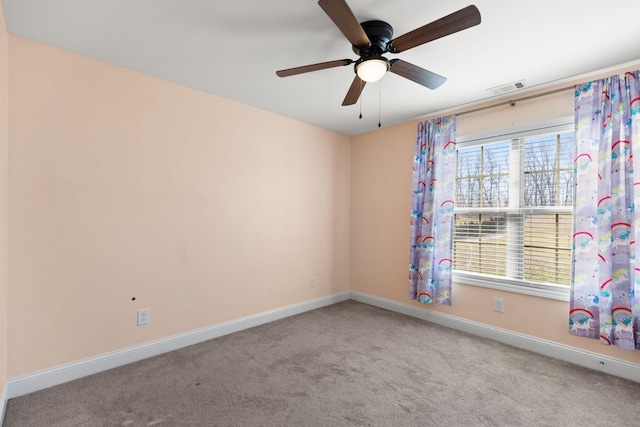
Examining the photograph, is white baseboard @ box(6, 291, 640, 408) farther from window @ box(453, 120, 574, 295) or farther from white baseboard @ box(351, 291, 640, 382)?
window @ box(453, 120, 574, 295)

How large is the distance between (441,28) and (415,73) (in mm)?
Result: 464

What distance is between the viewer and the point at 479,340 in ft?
9.65

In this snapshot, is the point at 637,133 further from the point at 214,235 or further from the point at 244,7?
the point at 214,235

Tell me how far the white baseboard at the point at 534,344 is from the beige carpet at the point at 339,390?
83 millimetres

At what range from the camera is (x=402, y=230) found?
3.78m

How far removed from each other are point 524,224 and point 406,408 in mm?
2031

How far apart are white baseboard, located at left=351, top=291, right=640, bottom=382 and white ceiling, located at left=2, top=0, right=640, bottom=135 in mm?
2303

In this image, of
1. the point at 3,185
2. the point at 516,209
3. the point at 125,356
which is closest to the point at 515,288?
the point at 516,209

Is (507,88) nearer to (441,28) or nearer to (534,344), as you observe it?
(441,28)

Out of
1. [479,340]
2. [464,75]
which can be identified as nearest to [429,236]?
[479,340]

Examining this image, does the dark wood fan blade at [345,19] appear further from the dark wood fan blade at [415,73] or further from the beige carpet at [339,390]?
the beige carpet at [339,390]

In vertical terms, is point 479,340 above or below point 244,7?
below

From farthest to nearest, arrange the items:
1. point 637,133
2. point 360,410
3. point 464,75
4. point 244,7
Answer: point 464,75
point 637,133
point 360,410
point 244,7

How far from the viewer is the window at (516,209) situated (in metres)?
2.63
